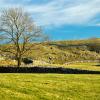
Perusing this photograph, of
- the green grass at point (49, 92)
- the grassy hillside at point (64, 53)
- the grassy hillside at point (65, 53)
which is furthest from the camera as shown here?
the grassy hillside at point (64, 53)

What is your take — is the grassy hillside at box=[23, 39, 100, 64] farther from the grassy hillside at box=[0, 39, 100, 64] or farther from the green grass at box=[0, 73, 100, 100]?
the green grass at box=[0, 73, 100, 100]

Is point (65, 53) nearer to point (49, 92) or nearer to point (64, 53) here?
point (64, 53)

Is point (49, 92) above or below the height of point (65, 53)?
below

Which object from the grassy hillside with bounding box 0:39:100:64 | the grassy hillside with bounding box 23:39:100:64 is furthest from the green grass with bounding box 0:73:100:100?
the grassy hillside with bounding box 23:39:100:64

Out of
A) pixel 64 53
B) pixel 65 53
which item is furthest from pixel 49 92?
pixel 65 53

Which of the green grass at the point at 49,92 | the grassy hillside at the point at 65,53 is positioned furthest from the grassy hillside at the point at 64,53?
the green grass at the point at 49,92

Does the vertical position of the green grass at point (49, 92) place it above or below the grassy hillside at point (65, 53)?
below

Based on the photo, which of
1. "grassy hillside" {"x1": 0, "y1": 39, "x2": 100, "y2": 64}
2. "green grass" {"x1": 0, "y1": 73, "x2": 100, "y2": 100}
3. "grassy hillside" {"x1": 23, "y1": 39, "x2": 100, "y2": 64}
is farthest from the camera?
"grassy hillside" {"x1": 23, "y1": 39, "x2": 100, "y2": 64}

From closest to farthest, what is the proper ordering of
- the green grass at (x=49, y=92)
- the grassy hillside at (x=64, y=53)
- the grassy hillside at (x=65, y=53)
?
1. the green grass at (x=49, y=92)
2. the grassy hillside at (x=65, y=53)
3. the grassy hillside at (x=64, y=53)

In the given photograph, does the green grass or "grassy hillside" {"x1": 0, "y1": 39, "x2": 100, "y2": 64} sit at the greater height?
"grassy hillside" {"x1": 0, "y1": 39, "x2": 100, "y2": 64}

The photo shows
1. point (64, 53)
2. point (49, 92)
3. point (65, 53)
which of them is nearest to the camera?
point (49, 92)

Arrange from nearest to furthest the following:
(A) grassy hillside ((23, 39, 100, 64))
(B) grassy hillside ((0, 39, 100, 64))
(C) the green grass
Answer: (C) the green grass → (B) grassy hillside ((0, 39, 100, 64)) → (A) grassy hillside ((23, 39, 100, 64))

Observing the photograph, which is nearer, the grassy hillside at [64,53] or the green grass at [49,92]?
the green grass at [49,92]

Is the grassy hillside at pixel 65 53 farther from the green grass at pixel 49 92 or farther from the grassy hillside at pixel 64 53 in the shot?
the green grass at pixel 49 92
